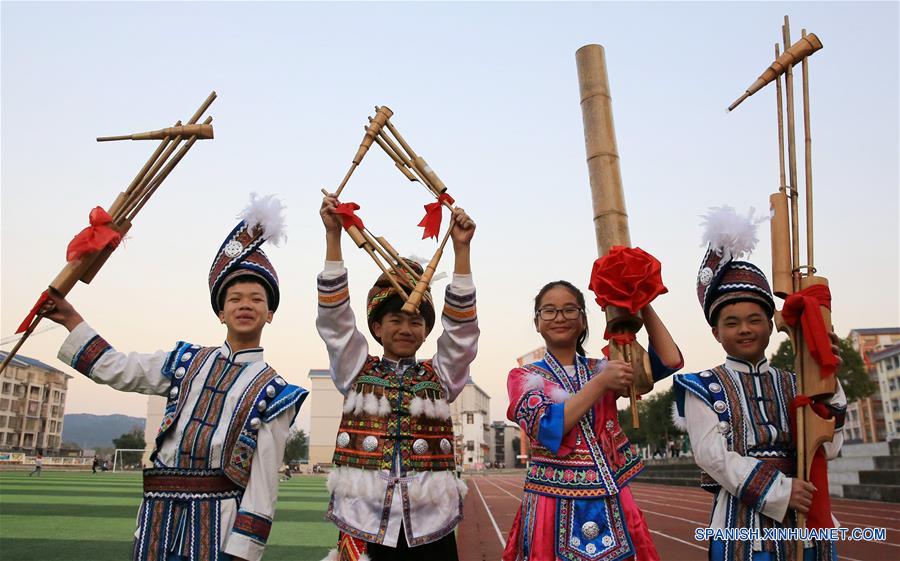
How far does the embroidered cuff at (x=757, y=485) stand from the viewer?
2.48 m

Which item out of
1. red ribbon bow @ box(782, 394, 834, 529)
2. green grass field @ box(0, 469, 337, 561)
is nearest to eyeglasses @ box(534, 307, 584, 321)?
red ribbon bow @ box(782, 394, 834, 529)

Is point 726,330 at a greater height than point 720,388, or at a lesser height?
greater

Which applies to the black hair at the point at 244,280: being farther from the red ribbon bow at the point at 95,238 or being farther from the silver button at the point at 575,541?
the silver button at the point at 575,541

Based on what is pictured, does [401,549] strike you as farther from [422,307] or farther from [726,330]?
[726,330]

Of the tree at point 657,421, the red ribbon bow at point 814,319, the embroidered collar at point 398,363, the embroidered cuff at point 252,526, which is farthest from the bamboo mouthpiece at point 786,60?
the tree at point 657,421

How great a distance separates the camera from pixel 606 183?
9.05ft

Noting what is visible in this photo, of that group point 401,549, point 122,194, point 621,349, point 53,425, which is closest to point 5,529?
point 122,194

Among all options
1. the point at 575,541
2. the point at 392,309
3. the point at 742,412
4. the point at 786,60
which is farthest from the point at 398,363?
the point at 786,60

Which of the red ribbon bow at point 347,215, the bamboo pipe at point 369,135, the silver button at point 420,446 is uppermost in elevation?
the bamboo pipe at point 369,135

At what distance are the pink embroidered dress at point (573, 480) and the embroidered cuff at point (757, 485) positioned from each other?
15.7 inches

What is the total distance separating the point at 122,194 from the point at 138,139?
26 cm

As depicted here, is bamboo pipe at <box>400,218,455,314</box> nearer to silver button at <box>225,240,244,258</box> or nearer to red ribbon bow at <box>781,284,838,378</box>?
silver button at <box>225,240,244,258</box>

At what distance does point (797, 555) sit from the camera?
7.95 feet

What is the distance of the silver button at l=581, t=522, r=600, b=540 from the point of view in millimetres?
2395
